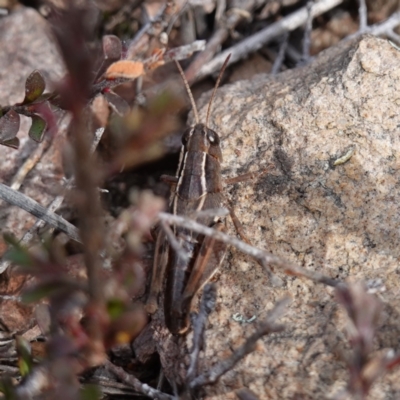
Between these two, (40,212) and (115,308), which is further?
(40,212)

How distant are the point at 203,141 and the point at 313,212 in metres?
0.64

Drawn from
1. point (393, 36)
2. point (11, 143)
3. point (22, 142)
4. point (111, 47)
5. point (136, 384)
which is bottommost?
point (136, 384)

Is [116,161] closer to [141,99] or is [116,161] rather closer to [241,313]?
[241,313]

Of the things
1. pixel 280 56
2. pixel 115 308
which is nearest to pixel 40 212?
pixel 115 308

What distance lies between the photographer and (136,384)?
189cm

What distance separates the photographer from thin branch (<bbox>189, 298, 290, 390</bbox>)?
4.95ft

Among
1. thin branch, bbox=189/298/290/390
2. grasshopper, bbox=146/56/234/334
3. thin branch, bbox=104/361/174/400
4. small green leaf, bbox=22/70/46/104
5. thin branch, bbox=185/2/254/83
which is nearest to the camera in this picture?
thin branch, bbox=189/298/290/390

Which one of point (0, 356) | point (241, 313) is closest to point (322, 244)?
point (241, 313)

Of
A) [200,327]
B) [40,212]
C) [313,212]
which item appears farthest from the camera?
[40,212]

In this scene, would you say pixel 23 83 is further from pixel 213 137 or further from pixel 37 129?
pixel 213 137

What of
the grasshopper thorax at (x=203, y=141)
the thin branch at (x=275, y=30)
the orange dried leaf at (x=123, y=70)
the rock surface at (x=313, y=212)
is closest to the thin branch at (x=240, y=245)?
the rock surface at (x=313, y=212)

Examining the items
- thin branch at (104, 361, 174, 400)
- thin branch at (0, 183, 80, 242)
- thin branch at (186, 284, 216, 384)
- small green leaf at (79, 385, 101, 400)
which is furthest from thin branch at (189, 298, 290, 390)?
thin branch at (0, 183, 80, 242)

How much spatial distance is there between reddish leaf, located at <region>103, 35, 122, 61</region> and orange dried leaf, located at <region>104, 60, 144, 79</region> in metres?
0.04

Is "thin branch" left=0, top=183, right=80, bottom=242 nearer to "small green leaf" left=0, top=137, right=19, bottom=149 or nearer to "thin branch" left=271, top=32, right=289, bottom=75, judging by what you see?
"small green leaf" left=0, top=137, right=19, bottom=149
